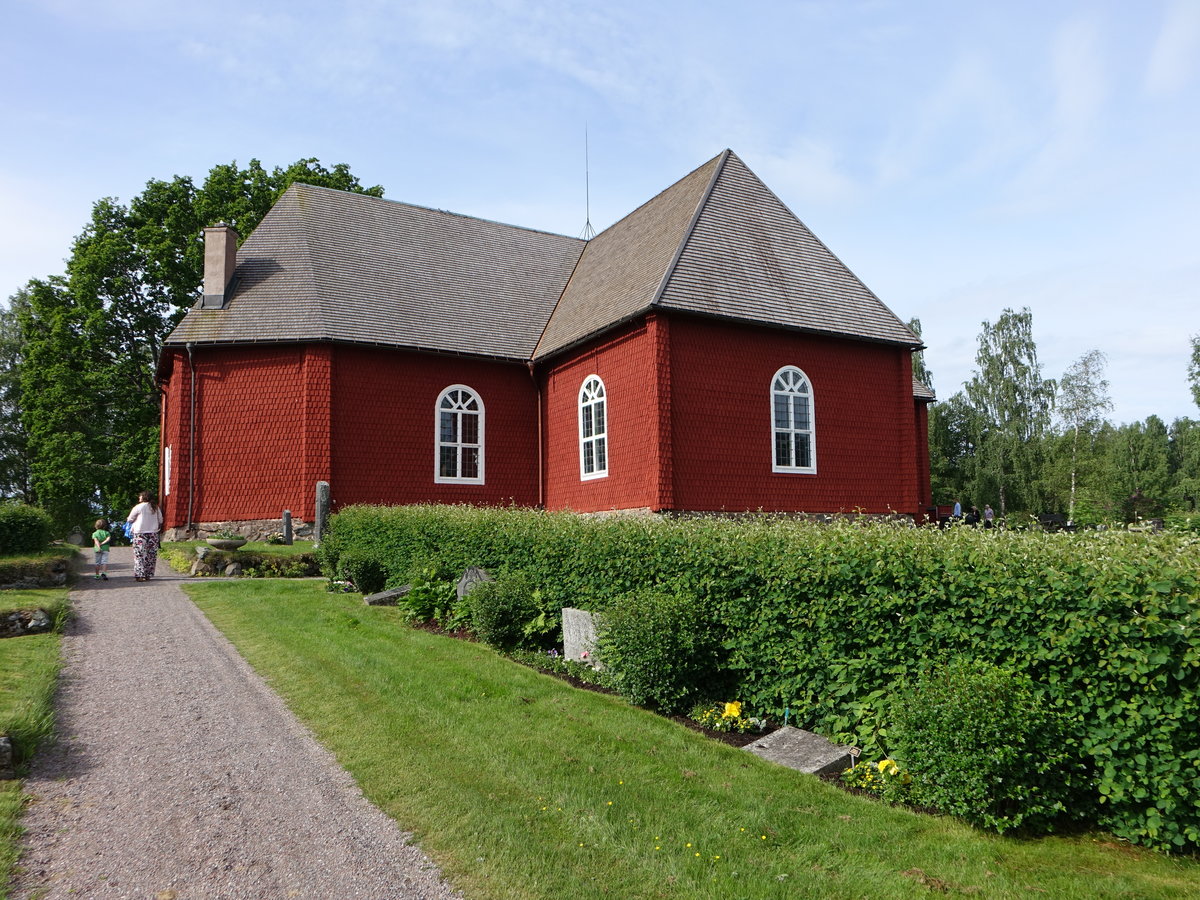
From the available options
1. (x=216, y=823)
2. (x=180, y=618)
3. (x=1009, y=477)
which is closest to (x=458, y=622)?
(x=180, y=618)

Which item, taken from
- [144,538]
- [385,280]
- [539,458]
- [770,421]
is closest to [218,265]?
[385,280]

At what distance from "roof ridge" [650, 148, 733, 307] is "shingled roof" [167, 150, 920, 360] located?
0.04m

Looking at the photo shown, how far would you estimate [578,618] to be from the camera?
30.3ft

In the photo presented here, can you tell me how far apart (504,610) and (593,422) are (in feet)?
35.3

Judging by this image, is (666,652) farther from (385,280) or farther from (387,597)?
(385,280)

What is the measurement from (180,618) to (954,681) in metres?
10.8

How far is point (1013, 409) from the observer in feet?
154

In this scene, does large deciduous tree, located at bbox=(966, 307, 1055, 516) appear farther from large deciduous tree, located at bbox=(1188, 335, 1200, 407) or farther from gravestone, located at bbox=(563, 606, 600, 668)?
gravestone, located at bbox=(563, 606, 600, 668)

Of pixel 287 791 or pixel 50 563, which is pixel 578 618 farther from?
pixel 50 563

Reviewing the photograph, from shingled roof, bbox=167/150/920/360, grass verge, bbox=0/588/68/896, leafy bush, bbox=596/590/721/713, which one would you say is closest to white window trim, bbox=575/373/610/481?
shingled roof, bbox=167/150/920/360

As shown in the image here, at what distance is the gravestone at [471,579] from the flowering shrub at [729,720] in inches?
189

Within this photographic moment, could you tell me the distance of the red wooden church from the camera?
60.5ft

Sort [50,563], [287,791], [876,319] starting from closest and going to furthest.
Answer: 1. [287,791]
2. [50,563]
3. [876,319]

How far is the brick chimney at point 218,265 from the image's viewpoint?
21391mm
